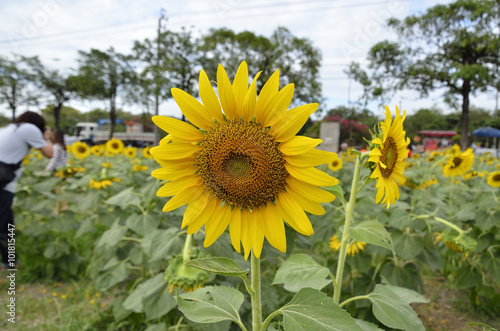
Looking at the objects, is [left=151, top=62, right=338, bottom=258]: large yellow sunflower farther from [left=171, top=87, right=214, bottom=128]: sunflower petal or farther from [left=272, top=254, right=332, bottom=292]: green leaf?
[left=272, top=254, right=332, bottom=292]: green leaf

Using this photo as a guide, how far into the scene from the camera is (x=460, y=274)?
2660mm

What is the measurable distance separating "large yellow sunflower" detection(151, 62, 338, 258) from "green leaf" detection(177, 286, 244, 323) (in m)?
0.19

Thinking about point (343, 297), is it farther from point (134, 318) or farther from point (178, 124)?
point (178, 124)

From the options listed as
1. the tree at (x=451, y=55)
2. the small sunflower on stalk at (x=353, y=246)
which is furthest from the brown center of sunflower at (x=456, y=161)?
the tree at (x=451, y=55)

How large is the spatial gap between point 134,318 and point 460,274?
2.41 metres

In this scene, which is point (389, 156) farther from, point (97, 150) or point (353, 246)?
point (97, 150)

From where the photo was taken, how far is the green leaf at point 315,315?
2.31 ft

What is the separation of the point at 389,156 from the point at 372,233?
0.24 metres

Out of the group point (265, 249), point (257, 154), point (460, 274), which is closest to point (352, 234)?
point (257, 154)

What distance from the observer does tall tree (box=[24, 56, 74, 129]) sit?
3388cm

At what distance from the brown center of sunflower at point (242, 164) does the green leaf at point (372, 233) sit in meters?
0.25

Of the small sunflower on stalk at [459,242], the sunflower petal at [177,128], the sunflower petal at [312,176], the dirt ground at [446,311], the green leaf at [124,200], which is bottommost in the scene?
the dirt ground at [446,311]

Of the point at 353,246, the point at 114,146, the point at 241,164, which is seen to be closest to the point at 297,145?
the point at 241,164

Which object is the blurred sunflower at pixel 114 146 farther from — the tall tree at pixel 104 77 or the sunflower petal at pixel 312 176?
the tall tree at pixel 104 77
